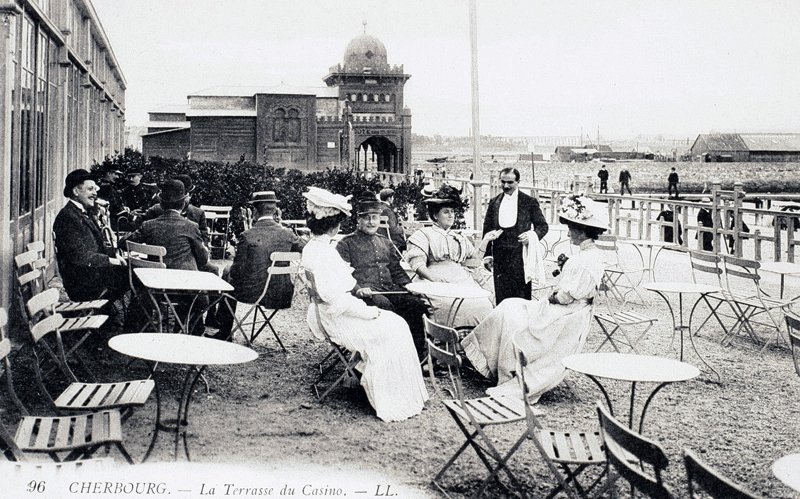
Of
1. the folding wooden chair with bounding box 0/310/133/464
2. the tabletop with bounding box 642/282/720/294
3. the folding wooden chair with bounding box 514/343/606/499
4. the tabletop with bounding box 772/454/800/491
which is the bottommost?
the folding wooden chair with bounding box 514/343/606/499

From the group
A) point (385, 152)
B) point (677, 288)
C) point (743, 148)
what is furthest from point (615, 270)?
point (743, 148)

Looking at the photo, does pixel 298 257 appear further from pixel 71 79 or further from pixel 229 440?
pixel 71 79

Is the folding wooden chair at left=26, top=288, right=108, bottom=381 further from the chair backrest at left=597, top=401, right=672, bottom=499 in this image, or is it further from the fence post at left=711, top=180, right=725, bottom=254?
the fence post at left=711, top=180, right=725, bottom=254

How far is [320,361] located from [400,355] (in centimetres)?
137

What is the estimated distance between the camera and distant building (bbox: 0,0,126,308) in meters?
5.14

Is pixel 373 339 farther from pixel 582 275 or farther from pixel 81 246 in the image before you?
pixel 81 246

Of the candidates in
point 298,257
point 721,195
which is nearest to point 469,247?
point 298,257

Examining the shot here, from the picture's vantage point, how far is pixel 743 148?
2499 inches

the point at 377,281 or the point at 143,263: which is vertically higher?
the point at 143,263

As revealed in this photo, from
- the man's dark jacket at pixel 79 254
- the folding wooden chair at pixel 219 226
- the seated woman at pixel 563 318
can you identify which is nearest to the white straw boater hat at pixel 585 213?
the seated woman at pixel 563 318

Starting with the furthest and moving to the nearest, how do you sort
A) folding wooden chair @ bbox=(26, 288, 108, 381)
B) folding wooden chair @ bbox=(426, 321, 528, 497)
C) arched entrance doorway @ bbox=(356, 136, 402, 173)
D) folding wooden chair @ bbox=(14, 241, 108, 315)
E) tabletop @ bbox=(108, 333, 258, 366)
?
1. arched entrance doorway @ bbox=(356, 136, 402, 173)
2. folding wooden chair @ bbox=(14, 241, 108, 315)
3. folding wooden chair @ bbox=(26, 288, 108, 381)
4. folding wooden chair @ bbox=(426, 321, 528, 497)
5. tabletop @ bbox=(108, 333, 258, 366)

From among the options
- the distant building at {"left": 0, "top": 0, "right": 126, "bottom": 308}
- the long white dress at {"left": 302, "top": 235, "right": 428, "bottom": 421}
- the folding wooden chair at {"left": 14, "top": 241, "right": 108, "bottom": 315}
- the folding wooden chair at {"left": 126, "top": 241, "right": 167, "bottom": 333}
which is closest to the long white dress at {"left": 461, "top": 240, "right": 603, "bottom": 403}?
the long white dress at {"left": 302, "top": 235, "right": 428, "bottom": 421}

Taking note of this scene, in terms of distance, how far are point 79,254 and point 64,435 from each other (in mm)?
2598

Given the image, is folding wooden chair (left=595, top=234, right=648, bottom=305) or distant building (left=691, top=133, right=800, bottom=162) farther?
distant building (left=691, top=133, right=800, bottom=162)
